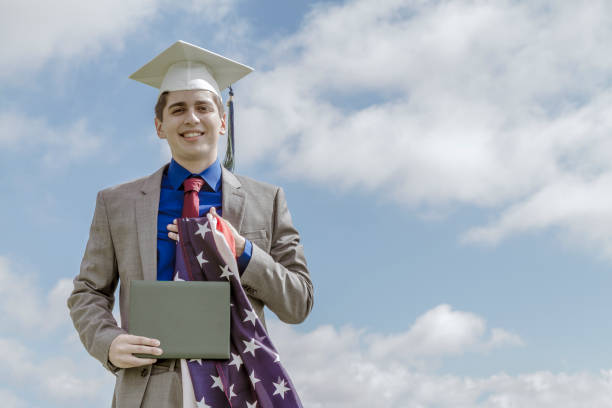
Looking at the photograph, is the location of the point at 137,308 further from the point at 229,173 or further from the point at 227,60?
the point at 227,60

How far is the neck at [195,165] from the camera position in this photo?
362cm

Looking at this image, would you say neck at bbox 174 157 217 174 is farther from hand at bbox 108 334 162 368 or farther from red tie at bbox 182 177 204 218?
Result: hand at bbox 108 334 162 368

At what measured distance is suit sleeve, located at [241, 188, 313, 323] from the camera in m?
3.35

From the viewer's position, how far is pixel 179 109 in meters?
3.64

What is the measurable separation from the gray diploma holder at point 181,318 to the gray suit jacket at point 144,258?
0.18 meters

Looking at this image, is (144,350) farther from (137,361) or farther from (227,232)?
(227,232)

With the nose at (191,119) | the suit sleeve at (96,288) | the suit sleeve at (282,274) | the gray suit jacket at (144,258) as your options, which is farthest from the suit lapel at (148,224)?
the suit sleeve at (282,274)

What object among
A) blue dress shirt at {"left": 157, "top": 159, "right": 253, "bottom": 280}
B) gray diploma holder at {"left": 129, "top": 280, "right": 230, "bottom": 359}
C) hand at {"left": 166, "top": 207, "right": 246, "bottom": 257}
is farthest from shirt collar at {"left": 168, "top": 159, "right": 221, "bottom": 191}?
gray diploma holder at {"left": 129, "top": 280, "right": 230, "bottom": 359}

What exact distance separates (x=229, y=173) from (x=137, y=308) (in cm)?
94

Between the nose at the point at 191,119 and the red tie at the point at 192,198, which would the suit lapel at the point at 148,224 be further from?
the nose at the point at 191,119

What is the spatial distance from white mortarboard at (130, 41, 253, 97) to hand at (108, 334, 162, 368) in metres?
1.27

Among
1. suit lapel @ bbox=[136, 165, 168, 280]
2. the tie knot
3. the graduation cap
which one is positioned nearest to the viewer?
suit lapel @ bbox=[136, 165, 168, 280]

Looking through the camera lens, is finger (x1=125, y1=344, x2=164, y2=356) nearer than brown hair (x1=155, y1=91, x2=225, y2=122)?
Yes

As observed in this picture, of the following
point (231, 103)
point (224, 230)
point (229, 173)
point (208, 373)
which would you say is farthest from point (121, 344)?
point (231, 103)
